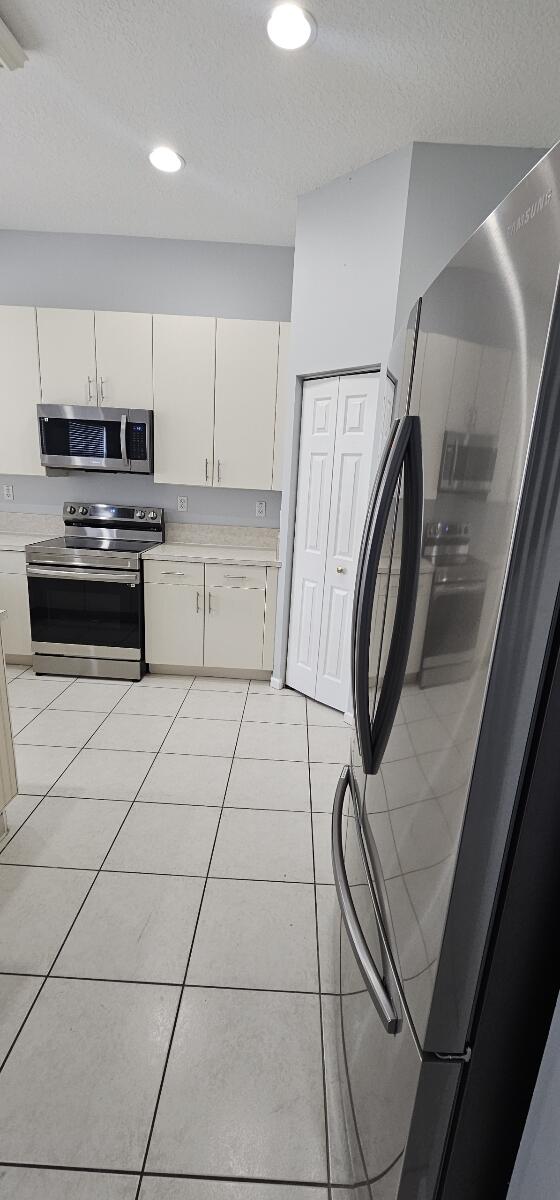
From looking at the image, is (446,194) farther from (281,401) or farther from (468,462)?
(468,462)

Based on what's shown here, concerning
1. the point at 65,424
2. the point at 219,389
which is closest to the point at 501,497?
the point at 219,389

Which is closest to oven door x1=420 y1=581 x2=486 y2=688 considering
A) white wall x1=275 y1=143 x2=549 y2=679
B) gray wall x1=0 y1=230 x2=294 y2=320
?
white wall x1=275 y1=143 x2=549 y2=679

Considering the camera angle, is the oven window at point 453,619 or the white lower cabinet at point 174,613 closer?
the oven window at point 453,619


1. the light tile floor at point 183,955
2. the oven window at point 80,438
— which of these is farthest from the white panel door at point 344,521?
the oven window at point 80,438

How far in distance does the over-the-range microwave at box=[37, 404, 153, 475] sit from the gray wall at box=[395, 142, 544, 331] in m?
1.88

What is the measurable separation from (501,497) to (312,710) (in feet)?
9.81

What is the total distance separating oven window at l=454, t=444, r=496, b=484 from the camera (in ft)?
2.09

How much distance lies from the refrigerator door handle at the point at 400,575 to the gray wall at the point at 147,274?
11.9ft

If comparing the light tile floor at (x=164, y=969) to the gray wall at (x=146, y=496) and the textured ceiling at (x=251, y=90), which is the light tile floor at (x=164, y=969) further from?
the textured ceiling at (x=251, y=90)

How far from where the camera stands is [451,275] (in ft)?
2.70

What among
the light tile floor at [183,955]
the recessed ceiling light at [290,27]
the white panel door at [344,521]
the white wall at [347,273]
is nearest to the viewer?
the light tile floor at [183,955]

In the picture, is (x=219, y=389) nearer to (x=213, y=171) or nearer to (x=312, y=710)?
(x=213, y=171)

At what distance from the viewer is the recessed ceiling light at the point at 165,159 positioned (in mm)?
2740

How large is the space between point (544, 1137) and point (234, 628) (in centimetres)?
324
